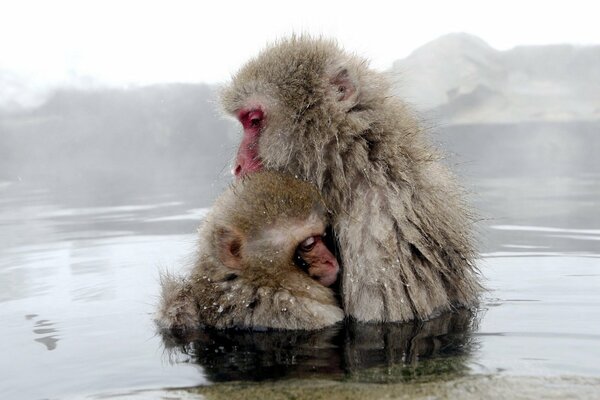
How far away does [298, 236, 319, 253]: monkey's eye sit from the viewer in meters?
2.73

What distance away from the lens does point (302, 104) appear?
296 centimetres

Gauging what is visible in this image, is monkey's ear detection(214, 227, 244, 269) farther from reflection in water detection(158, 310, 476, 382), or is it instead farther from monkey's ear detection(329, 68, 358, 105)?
monkey's ear detection(329, 68, 358, 105)

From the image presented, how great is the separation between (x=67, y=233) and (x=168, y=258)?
1.61 meters

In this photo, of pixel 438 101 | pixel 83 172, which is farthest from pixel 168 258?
pixel 83 172

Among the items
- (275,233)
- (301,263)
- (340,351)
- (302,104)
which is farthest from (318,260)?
(302,104)

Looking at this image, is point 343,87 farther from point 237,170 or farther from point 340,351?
point 340,351

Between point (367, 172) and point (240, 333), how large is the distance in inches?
27.7

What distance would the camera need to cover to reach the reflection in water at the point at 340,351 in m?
2.13

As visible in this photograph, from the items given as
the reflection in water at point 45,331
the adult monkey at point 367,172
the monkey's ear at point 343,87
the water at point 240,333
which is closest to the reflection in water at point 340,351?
the water at point 240,333

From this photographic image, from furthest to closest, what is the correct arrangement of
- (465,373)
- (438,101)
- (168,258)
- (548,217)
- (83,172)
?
(83,172) → (438,101) → (548,217) → (168,258) → (465,373)

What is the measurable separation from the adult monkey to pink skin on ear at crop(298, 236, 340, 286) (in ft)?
0.19

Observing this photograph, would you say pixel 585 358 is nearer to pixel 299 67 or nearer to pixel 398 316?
pixel 398 316

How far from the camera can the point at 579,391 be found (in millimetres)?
1811

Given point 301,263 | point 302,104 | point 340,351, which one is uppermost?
point 302,104
